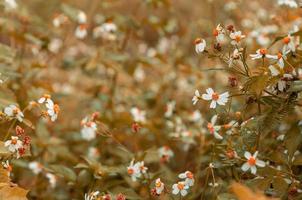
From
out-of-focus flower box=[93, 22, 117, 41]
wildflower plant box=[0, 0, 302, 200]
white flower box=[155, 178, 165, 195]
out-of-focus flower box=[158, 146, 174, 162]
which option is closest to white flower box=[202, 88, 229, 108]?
wildflower plant box=[0, 0, 302, 200]

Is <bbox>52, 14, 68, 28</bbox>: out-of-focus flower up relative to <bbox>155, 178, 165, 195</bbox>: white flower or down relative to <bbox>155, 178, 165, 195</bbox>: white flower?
up

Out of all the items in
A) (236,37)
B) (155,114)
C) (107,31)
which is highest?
(107,31)

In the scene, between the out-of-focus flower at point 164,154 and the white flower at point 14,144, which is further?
the out-of-focus flower at point 164,154

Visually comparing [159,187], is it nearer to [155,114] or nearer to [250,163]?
[250,163]

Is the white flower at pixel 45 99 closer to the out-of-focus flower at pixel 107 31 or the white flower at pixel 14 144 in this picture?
the white flower at pixel 14 144

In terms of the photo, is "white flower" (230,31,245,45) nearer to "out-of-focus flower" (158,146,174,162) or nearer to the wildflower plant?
the wildflower plant

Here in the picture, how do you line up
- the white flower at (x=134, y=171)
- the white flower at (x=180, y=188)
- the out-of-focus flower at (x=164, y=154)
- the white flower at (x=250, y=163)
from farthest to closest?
the out-of-focus flower at (x=164, y=154) → the white flower at (x=134, y=171) → the white flower at (x=180, y=188) → the white flower at (x=250, y=163)

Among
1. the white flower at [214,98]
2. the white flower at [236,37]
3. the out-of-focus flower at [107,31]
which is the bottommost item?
the white flower at [214,98]

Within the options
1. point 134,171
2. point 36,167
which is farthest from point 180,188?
point 36,167

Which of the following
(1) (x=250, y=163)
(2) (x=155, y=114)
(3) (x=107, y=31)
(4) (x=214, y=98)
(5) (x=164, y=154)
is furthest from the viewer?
(2) (x=155, y=114)

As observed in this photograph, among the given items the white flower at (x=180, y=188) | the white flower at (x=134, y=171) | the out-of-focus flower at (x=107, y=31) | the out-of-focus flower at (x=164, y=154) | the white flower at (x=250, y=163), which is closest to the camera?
the white flower at (x=250, y=163)

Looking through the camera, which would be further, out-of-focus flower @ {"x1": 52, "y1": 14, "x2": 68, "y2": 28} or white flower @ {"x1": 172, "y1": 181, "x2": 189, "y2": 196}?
out-of-focus flower @ {"x1": 52, "y1": 14, "x2": 68, "y2": 28}

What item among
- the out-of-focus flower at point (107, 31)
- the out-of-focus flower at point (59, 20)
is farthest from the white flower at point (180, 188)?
the out-of-focus flower at point (59, 20)
